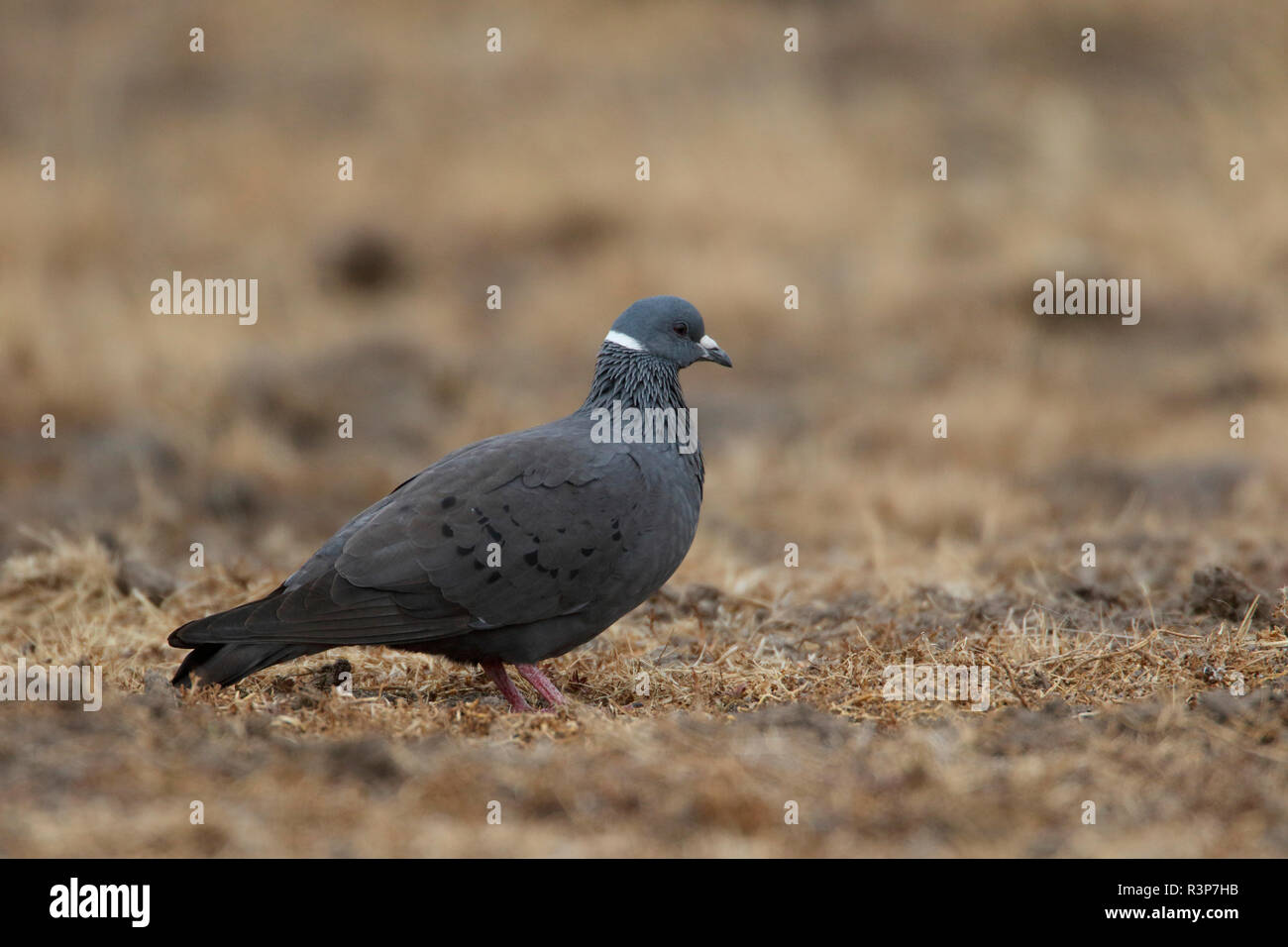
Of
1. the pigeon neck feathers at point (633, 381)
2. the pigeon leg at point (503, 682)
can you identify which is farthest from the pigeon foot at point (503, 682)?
the pigeon neck feathers at point (633, 381)

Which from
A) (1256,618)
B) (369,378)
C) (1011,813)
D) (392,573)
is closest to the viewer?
(1011,813)

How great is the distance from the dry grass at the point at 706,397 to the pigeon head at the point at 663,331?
106 centimetres

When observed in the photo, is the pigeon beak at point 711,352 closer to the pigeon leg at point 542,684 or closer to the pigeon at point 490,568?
the pigeon at point 490,568

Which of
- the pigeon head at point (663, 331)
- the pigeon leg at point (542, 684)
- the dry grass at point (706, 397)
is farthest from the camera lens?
the pigeon head at point (663, 331)

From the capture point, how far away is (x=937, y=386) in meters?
10.4

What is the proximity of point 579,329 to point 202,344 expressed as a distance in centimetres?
285

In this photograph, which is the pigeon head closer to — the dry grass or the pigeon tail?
the dry grass

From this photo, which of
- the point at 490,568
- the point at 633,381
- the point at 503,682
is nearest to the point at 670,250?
the point at 633,381

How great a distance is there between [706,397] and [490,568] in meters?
5.96

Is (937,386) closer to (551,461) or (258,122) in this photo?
(551,461)

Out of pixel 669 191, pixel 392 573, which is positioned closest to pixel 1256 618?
pixel 392 573

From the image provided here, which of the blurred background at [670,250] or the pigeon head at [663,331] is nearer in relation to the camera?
the pigeon head at [663,331]

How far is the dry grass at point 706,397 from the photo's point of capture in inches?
142

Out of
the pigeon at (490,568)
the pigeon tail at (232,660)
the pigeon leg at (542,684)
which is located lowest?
the pigeon leg at (542,684)
